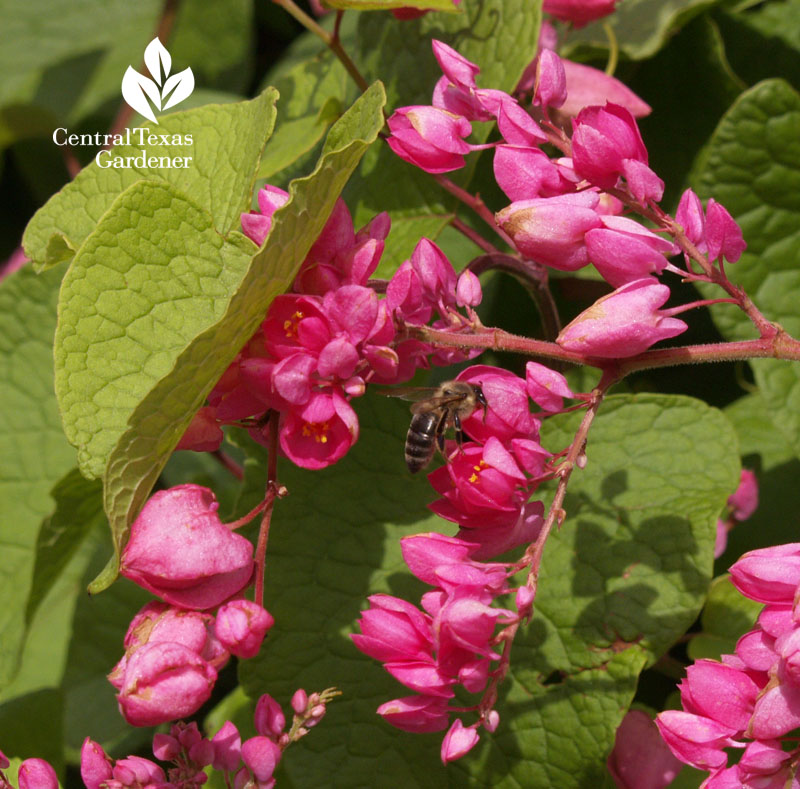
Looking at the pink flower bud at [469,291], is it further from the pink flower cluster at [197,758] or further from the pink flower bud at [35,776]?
the pink flower bud at [35,776]

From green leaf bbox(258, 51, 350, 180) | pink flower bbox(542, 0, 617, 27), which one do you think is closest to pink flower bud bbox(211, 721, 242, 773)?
green leaf bbox(258, 51, 350, 180)

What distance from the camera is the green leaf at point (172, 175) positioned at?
930mm

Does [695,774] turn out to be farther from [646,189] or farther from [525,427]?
[646,189]

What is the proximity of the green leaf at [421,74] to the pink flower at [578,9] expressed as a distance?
85 mm

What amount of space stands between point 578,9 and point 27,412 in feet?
2.95

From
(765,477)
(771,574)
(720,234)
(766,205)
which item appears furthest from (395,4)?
(765,477)

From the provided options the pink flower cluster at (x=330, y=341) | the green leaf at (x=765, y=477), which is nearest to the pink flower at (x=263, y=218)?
the pink flower cluster at (x=330, y=341)

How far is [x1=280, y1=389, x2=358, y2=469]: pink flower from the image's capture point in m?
0.75

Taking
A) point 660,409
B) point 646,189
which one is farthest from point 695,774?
point 646,189

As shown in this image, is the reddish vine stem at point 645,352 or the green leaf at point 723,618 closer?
the reddish vine stem at point 645,352

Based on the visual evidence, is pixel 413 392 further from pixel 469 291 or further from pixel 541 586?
pixel 541 586

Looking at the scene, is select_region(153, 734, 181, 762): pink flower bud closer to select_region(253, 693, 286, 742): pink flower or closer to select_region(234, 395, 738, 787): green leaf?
select_region(253, 693, 286, 742): pink flower

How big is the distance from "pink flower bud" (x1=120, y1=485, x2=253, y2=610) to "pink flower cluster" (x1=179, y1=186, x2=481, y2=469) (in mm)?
78

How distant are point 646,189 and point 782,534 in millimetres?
589
